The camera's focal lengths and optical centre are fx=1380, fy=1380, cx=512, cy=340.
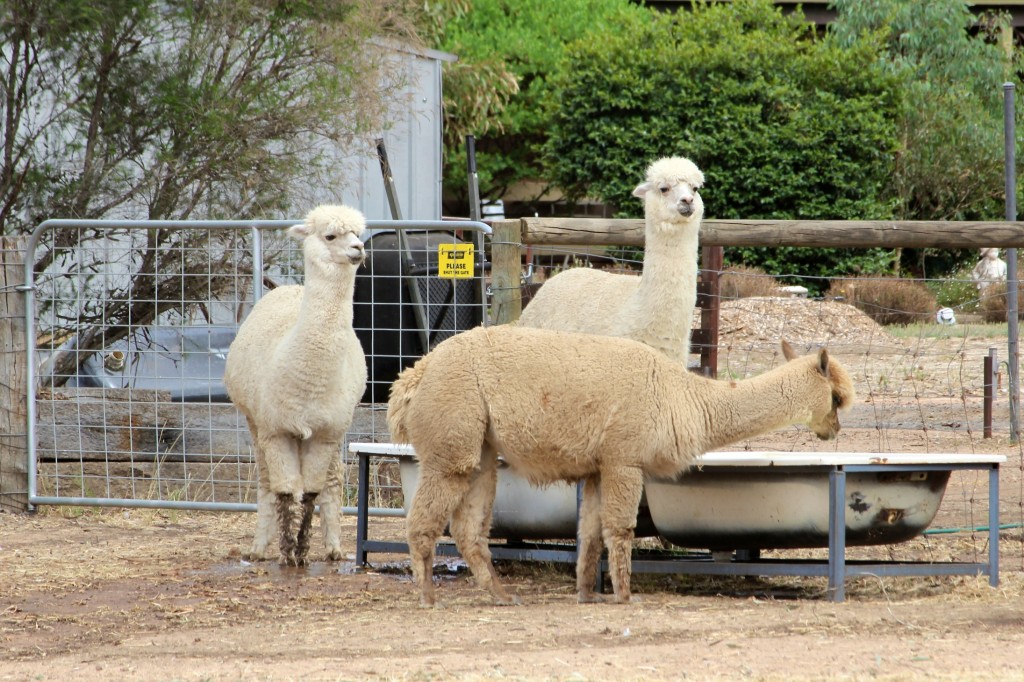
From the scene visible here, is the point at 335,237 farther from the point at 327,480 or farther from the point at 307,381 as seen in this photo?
the point at 327,480

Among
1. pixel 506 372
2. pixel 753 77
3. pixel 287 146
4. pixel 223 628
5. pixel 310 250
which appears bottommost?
pixel 223 628

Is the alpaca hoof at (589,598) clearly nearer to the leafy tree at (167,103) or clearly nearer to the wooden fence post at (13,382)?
the wooden fence post at (13,382)

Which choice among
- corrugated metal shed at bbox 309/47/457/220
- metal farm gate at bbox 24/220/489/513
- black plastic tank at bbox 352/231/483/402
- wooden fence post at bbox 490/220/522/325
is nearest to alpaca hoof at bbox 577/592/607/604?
wooden fence post at bbox 490/220/522/325

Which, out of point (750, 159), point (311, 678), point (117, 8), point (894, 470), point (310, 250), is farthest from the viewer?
point (750, 159)

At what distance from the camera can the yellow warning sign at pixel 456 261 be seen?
786 cm

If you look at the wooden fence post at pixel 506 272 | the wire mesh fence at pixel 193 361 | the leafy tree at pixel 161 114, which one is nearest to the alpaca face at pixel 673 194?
the wooden fence post at pixel 506 272

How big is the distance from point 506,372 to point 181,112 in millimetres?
5018

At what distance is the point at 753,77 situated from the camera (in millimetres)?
22922

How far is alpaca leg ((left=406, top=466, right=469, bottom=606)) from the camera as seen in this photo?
19.9 ft

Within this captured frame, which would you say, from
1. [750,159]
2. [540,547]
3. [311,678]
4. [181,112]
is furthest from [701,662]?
[750,159]

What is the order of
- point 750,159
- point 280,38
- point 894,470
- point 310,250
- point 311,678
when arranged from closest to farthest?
point 311,678 < point 894,470 < point 310,250 < point 280,38 < point 750,159

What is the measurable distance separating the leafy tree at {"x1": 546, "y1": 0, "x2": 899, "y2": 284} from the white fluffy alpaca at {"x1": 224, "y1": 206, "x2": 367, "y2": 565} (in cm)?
1521

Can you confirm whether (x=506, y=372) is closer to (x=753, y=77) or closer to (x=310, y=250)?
(x=310, y=250)

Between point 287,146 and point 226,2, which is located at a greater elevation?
point 226,2
